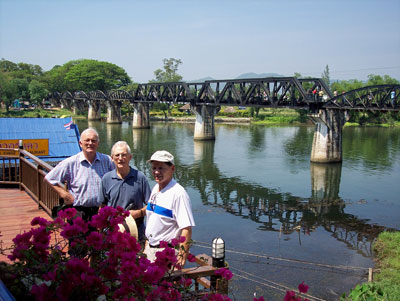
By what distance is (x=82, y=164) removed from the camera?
6.26 m

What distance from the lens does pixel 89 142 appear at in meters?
6.10

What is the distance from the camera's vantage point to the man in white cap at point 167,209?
4551 mm

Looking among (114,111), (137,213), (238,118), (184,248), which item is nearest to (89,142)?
(137,213)

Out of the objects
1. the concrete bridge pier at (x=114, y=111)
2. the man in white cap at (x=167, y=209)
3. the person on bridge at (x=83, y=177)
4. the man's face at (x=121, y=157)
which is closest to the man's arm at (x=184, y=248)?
the man in white cap at (x=167, y=209)

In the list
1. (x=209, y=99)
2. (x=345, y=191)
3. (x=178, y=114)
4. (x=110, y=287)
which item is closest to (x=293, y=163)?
(x=345, y=191)

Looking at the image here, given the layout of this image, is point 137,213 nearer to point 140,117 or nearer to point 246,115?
point 140,117

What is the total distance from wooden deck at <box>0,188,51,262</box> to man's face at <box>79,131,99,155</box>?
2.24 m

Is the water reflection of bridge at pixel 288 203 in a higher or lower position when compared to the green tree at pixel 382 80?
lower

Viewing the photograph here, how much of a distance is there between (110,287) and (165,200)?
4.95 ft

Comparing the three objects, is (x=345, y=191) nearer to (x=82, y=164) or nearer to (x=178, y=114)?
(x=82, y=164)

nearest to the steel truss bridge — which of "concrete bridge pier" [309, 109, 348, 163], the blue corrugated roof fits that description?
"concrete bridge pier" [309, 109, 348, 163]

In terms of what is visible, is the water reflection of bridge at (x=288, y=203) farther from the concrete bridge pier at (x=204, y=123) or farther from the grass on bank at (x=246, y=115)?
the grass on bank at (x=246, y=115)

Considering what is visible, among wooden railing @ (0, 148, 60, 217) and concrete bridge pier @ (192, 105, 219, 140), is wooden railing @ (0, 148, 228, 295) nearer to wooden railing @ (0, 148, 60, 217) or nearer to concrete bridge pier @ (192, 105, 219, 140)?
wooden railing @ (0, 148, 60, 217)

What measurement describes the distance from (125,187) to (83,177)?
1.02 m
